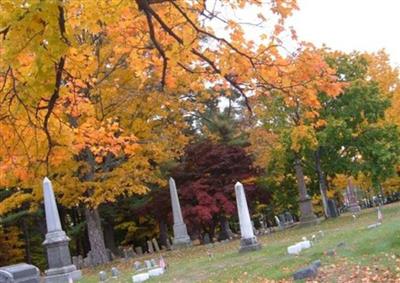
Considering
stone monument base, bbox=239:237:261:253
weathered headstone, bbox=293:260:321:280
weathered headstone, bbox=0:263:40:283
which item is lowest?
weathered headstone, bbox=293:260:321:280

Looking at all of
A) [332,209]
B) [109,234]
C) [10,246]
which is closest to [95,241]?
[332,209]

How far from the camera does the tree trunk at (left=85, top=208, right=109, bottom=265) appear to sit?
2302 centimetres

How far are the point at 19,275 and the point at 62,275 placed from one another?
516 centimetres

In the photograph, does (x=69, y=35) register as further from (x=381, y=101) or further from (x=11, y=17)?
(x=381, y=101)

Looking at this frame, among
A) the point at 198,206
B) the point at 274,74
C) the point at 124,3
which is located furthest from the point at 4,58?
the point at 198,206

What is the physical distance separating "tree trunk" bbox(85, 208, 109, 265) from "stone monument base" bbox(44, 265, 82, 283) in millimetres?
4847

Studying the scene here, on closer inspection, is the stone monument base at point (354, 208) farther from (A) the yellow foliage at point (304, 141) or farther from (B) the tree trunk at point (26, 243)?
(B) the tree trunk at point (26, 243)

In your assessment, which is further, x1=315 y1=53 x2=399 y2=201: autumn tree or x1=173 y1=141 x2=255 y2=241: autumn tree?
x1=173 y1=141 x2=255 y2=241: autumn tree

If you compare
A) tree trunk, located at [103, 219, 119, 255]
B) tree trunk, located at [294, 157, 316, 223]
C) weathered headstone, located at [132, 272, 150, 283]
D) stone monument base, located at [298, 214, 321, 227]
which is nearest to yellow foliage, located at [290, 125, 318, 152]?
tree trunk, located at [294, 157, 316, 223]

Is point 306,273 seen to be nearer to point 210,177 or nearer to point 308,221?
point 308,221

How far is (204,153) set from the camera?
1078 inches

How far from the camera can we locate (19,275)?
41.7ft

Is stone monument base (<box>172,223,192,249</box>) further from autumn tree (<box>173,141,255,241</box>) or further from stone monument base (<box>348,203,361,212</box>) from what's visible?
stone monument base (<box>348,203,361,212</box>)

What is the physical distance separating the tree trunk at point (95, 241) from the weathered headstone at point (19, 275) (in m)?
9.57
